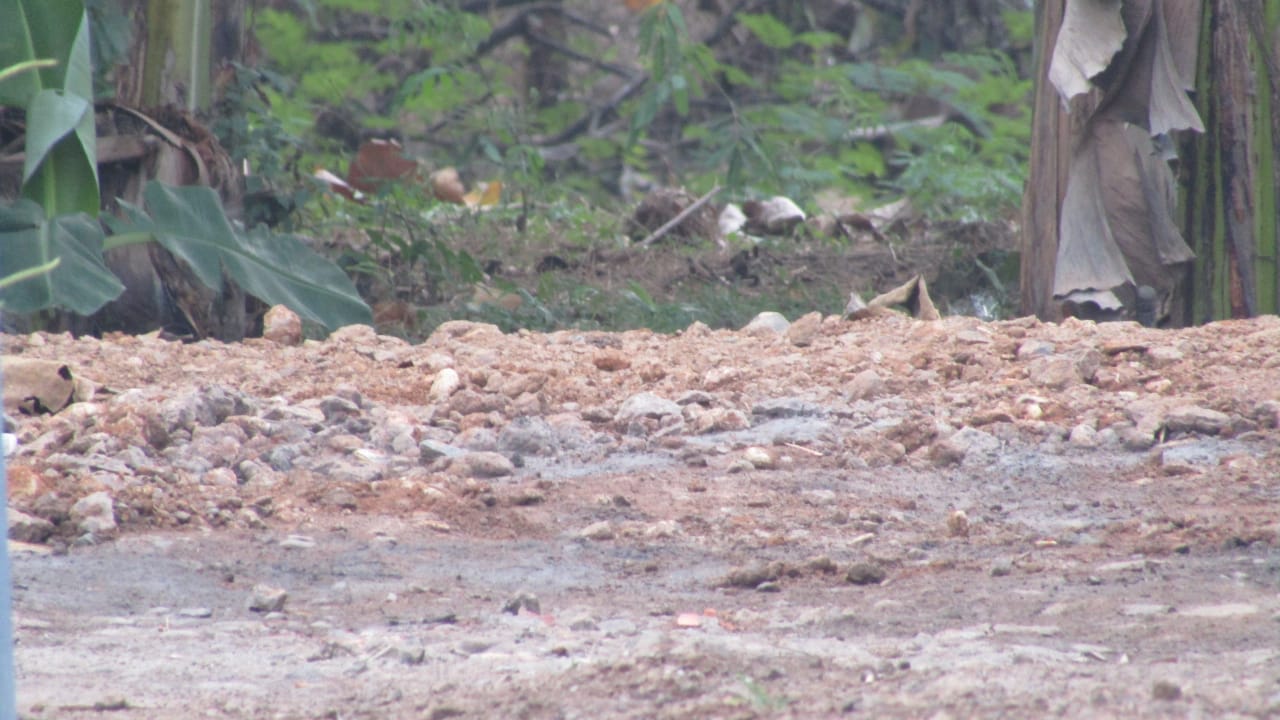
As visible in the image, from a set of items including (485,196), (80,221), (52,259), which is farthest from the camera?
(485,196)

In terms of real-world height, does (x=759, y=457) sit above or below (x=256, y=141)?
below

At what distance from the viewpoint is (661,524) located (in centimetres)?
308

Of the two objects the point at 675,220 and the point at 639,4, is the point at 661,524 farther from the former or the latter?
the point at 639,4

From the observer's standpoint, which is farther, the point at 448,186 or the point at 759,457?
the point at 448,186

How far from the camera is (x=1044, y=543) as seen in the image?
2910 mm

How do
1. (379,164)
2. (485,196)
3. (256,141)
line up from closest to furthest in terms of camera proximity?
→ (256,141) → (379,164) → (485,196)

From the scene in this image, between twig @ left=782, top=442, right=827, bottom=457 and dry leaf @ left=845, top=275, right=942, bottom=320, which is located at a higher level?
dry leaf @ left=845, top=275, right=942, bottom=320

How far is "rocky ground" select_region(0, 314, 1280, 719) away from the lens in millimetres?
2035

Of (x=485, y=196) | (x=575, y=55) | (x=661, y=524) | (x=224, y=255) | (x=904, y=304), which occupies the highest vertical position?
(x=575, y=55)

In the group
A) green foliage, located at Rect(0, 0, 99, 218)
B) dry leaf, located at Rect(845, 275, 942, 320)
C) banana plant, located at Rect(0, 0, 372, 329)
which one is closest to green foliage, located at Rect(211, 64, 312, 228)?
banana plant, located at Rect(0, 0, 372, 329)

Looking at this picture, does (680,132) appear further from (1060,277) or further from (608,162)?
(1060,277)

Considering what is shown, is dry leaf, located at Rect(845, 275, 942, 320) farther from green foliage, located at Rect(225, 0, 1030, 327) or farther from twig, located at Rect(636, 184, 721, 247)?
twig, located at Rect(636, 184, 721, 247)

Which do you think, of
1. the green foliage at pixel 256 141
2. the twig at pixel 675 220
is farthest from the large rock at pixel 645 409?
the twig at pixel 675 220

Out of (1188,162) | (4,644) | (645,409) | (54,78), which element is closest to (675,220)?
(1188,162)
